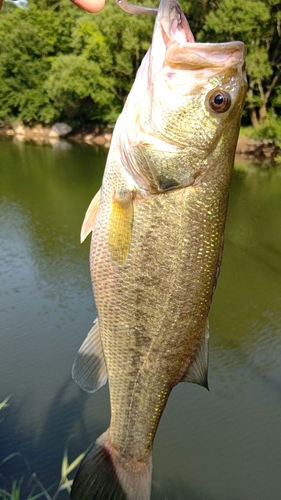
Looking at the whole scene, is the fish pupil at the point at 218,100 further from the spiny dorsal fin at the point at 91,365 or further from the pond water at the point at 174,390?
the pond water at the point at 174,390

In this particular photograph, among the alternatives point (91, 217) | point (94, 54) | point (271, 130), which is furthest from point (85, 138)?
point (91, 217)

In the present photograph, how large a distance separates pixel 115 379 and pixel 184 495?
10.9ft

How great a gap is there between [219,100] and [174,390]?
15.9 ft

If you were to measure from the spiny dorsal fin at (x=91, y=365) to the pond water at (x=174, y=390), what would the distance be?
2.00 meters

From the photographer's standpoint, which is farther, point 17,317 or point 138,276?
point 17,317

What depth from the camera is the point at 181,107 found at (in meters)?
1.67

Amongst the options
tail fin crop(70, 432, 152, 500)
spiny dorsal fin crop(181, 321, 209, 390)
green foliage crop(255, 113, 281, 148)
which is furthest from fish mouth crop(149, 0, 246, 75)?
green foliage crop(255, 113, 281, 148)

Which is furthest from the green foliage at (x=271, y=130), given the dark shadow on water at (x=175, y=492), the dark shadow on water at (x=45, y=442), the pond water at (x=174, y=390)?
the dark shadow on water at (x=175, y=492)

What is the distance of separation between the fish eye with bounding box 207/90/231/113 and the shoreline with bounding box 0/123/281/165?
21702mm

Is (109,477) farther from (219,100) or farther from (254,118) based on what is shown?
(254,118)

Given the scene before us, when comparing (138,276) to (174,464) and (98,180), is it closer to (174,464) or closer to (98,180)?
(174,464)

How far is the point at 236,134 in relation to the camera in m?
1.67

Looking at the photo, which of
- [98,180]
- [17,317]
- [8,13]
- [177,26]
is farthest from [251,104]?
[177,26]

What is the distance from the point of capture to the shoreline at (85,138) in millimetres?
22891
